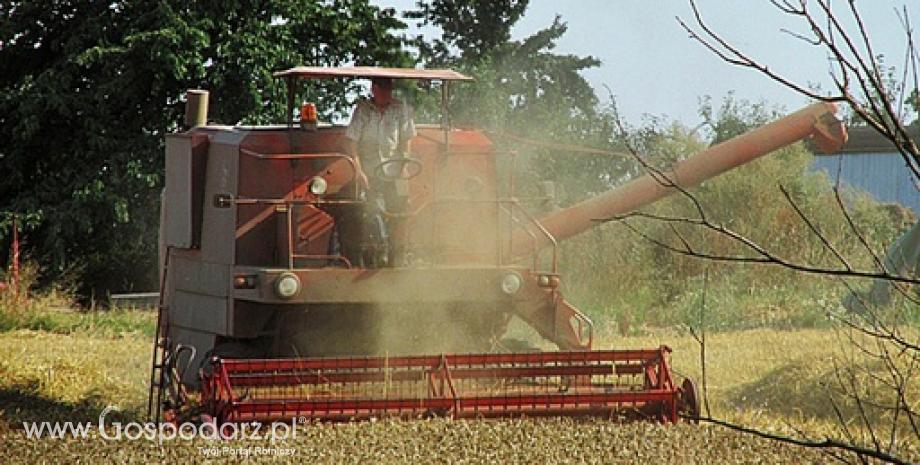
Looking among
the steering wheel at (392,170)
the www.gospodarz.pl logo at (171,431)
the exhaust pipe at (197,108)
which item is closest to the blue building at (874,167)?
the exhaust pipe at (197,108)

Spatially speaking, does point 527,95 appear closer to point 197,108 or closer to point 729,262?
point 729,262

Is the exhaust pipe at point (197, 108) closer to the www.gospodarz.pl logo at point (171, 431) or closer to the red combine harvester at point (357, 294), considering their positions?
the red combine harvester at point (357, 294)

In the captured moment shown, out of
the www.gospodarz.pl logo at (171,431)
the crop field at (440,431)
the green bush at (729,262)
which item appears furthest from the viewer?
the green bush at (729,262)

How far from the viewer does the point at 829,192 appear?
28828 mm

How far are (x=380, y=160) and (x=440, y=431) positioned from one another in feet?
8.92

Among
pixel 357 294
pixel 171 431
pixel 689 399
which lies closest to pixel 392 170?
pixel 357 294

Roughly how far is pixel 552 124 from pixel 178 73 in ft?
31.2

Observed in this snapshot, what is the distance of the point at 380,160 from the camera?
11.1m

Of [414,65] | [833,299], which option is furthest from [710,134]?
[833,299]

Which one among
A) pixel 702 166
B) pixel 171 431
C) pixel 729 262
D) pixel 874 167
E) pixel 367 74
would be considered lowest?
pixel 171 431

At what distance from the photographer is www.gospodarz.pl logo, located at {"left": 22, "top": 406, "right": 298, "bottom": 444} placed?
911 cm

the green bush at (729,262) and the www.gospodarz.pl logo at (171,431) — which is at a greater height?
the green bush at (729,262)

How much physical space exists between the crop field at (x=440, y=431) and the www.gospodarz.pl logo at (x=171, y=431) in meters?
0.03

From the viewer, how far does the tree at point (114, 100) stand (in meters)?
26.2
